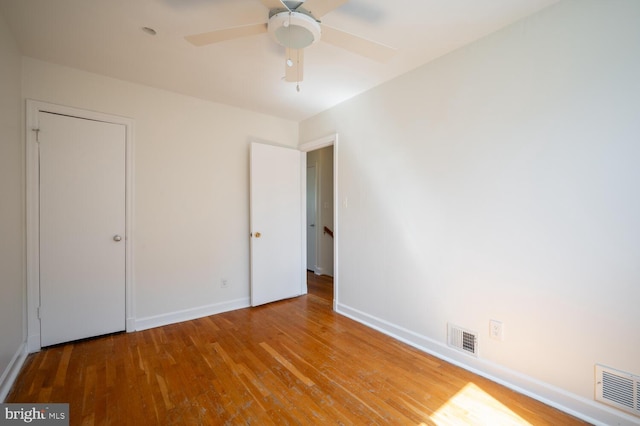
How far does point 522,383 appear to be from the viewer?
1.89m

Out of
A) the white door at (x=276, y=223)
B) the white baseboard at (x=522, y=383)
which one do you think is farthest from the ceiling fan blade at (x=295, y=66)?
the white baseboard at (x=522, y=383)

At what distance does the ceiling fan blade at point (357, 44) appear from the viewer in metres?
1.64

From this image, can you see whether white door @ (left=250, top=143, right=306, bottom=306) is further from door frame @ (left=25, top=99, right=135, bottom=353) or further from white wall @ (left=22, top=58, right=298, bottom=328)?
door frame @ (left=25, top=99, right=135, bottom=353)

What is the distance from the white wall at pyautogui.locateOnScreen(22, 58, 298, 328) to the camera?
267cm

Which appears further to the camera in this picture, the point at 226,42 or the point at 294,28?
the point at 226,42

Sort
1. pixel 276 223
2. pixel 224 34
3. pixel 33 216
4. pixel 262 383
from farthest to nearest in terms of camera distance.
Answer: pixel 276 223, pixel 33 216, pixel 262 383, pixel 224 34

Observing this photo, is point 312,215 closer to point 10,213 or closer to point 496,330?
point 496,330

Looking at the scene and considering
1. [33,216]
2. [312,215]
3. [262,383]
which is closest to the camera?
[262,383]

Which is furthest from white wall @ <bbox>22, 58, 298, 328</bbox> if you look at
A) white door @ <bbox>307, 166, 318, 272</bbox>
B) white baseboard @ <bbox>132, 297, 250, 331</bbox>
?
white door @ <bbox>307, 166, 318, 272</bbox>

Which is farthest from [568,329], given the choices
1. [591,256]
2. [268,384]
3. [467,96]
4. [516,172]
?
[268,384]

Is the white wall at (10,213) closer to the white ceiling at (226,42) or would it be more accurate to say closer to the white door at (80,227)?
the white door at (80,227)

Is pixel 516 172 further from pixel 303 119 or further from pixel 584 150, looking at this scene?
pixel 303 119

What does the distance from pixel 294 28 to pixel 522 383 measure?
2774 mm

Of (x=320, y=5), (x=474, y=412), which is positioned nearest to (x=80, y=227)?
(x=320, y=5)
